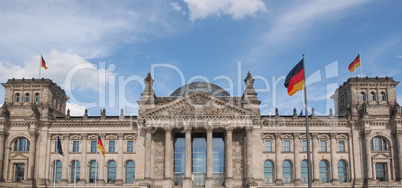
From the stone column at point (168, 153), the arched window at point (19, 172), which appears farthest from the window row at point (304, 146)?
the arched window at point (19, 172)

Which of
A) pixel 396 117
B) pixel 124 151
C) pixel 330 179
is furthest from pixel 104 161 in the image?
pixel 396 117

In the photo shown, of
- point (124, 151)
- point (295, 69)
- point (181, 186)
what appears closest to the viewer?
point (295, 69)

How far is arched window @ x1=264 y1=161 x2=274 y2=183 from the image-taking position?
217ft

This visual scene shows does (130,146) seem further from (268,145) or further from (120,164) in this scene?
(268,145)

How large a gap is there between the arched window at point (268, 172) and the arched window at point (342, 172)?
10204 millimetres

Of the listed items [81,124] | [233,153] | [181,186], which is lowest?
[181,186]

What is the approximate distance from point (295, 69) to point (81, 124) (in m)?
40.1

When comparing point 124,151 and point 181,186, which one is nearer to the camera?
point 181,186

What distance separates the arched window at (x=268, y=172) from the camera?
217 ft

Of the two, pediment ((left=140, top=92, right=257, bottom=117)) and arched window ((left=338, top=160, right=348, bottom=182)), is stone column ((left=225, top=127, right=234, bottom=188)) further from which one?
arched window ((left=338, top=160, right=348, bottom=182))

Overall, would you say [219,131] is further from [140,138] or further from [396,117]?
[396,117]

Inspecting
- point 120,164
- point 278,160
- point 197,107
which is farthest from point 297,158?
point 120,164

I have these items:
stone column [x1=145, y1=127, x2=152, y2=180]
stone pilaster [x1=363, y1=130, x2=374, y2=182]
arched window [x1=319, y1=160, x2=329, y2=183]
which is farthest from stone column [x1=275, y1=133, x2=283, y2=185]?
stone column [x1=145, y1=127, x2=152, y2=180]

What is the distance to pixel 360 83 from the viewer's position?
68812 millimetres
